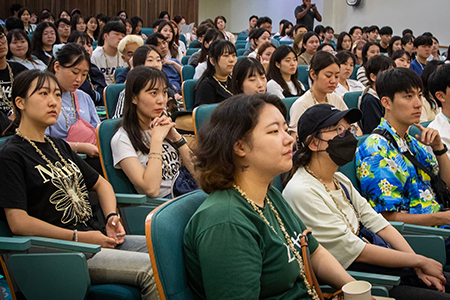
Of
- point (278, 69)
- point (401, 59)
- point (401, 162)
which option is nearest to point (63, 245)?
point (401, 162)

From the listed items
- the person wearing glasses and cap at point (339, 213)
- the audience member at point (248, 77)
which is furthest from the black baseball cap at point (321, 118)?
the audience member at point (248, 77)

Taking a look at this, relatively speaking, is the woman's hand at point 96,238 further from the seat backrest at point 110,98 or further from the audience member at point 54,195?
the seat backrest at point 110,98

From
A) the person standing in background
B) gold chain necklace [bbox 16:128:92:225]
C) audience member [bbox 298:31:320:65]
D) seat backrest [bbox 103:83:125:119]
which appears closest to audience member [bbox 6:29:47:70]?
seat backrest [bbox 103:83:125:119]

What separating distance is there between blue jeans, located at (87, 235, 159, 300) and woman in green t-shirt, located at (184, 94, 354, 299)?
1.32 feet

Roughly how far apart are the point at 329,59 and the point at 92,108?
1585 mm

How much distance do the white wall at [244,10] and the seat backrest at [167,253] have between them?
537 inches

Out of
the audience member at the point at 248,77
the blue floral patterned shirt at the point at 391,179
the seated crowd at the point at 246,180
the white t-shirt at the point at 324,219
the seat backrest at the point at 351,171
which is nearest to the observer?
the seated crowd at the point at 246,180

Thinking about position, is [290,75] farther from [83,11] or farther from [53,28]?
[83,11]

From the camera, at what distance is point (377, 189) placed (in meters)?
2.08

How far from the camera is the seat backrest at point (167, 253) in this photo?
122 cm

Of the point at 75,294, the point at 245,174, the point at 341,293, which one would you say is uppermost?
the point at 245,174

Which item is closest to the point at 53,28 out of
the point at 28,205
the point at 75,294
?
the point at 28,205

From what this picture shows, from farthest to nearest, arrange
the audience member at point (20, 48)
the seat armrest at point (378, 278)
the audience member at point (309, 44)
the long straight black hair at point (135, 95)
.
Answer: the audience member at point (309, 44) → the audience member at point (20, 48) → the long straight black hair at point (135, 95) → the seat armrest at point (378, 278)

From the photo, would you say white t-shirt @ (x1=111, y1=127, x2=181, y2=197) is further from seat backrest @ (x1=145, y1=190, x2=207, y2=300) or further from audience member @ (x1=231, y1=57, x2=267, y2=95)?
audience member @ (x1=231, y1=57, x2=267, y2=95)
